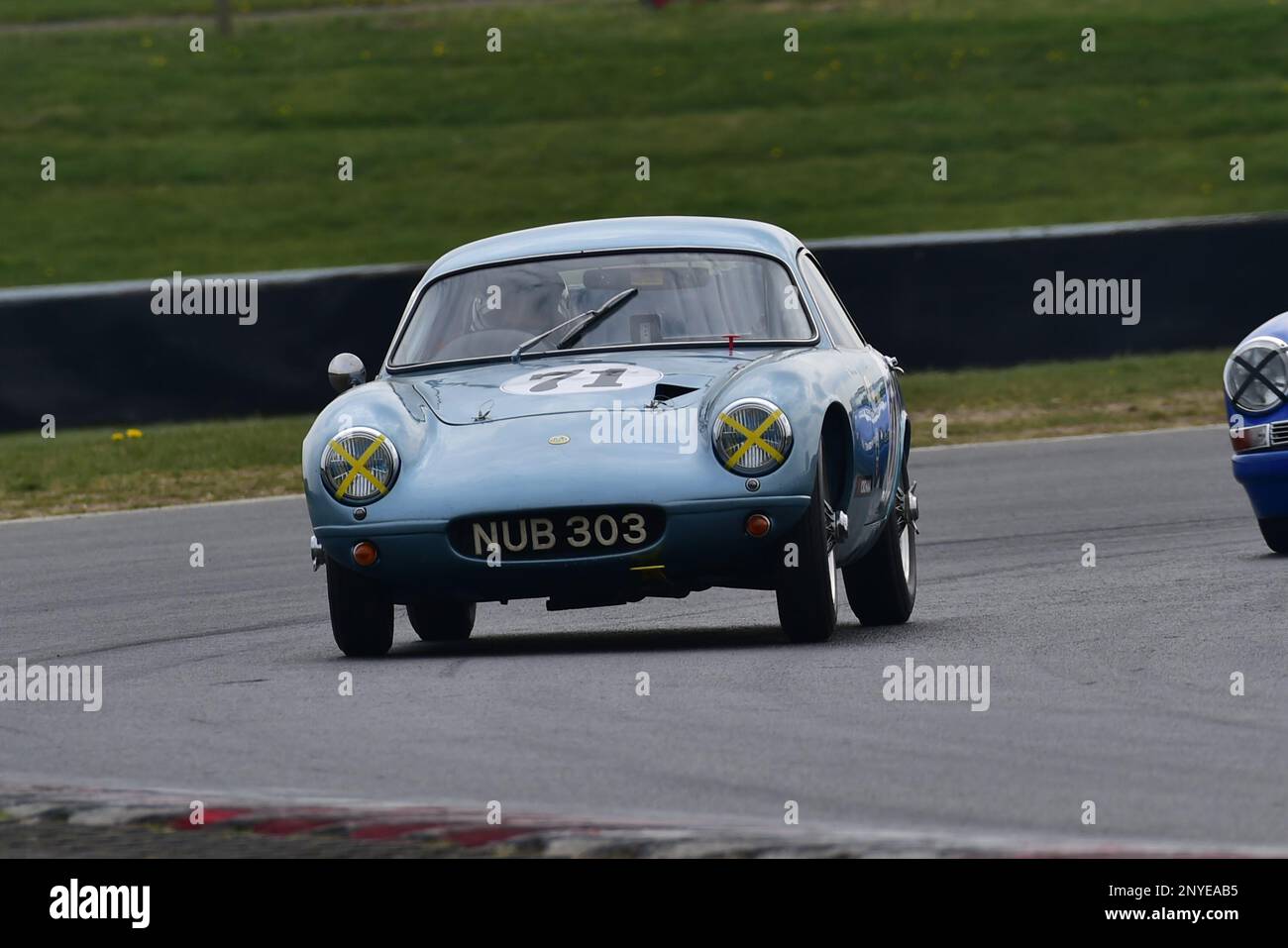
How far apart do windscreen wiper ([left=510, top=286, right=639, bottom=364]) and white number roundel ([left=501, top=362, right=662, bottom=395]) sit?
207 mm

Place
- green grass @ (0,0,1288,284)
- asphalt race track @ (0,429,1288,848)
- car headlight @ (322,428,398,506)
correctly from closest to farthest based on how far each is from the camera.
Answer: asphalt race track @ (0,429,1288,848)
car headlight @ (322,428,398,506)
green grass @ (0,0,1288,284)

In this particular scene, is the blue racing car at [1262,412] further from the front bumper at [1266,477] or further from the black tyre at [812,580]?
the black tyre at [812,580]

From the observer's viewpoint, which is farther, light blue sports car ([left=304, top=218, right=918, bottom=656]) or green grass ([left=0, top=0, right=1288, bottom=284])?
green grass ([left=0, top=0, right=1288, bottom=284])

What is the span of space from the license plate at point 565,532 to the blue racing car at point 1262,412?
10.1ft

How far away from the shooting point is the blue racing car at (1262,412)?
913 cm

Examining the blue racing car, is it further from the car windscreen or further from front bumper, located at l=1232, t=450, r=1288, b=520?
the car windscreen

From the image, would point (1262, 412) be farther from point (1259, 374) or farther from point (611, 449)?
point (611, 449)

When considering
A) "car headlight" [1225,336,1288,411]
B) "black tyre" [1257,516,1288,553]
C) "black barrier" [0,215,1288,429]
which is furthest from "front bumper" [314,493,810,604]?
"black barrier" [0,215,1288,429]

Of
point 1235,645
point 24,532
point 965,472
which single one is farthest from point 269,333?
point 1235,645

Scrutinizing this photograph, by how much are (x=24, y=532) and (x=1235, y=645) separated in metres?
7.77

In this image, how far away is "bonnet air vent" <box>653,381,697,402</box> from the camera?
7266mm

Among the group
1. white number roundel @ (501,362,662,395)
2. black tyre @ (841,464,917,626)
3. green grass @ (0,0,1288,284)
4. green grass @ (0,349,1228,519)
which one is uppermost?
green grass @ (0,0,1288,284)

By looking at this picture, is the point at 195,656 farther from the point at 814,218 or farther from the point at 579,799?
the point at 814,218

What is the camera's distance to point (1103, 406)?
57.6 ft
